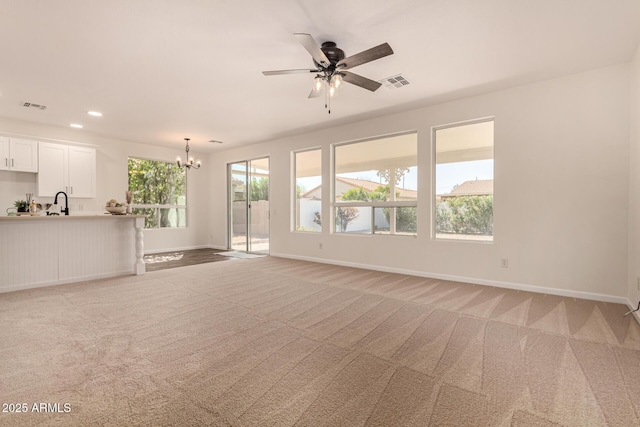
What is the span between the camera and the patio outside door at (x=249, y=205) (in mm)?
7625

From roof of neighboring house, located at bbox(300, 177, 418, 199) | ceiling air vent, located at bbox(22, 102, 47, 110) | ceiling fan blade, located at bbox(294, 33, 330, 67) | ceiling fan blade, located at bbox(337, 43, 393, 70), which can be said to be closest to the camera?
ceiling fan blade, located at bbox(294, 33, 330, 67)

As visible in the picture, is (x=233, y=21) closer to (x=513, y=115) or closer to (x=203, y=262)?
(x=513, y=115)

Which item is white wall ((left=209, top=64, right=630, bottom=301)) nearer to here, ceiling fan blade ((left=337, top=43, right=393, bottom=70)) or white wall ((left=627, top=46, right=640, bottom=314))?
white wall ((left=627, top=46, right=640, bottom=314))

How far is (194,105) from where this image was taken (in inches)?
186

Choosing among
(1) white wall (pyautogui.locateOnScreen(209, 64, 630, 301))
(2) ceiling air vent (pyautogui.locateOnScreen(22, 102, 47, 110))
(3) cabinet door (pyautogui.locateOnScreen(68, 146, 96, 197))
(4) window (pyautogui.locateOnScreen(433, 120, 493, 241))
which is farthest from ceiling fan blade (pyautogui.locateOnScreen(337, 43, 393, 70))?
(3) cabinet door (pyautogui.locateOnScreen(68, 146, 96, 197))

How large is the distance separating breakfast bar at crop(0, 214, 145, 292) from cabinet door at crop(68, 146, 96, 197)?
7.18 feet

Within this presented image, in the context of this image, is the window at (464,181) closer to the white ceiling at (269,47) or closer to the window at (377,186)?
the window at (377,186)

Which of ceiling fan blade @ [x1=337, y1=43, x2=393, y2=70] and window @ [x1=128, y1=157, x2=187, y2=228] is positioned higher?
ceiling fan blade @ [x1=337, y1=43, x2=393, y2=70]

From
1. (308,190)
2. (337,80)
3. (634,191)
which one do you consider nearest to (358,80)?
(337,80)

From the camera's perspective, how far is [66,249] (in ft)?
14.1

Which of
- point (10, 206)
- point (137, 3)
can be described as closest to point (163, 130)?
point (10, 206)

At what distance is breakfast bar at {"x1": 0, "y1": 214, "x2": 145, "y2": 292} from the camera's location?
12.6 ft

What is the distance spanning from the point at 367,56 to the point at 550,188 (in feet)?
10.2

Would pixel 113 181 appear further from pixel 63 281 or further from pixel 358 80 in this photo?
pixel 358 80
